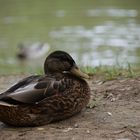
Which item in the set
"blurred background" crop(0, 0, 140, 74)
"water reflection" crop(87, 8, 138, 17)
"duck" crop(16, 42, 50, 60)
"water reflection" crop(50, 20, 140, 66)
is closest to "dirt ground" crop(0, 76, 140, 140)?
"blurred background" crop(0, 0, 140, 74)

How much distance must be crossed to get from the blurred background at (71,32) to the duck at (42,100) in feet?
26.3

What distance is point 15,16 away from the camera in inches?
976

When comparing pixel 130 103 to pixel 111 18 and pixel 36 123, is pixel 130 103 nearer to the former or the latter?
pixel 36 123

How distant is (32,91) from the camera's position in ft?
17.6

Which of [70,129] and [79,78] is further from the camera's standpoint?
[79,78]

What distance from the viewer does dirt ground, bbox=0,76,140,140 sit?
5105 mm

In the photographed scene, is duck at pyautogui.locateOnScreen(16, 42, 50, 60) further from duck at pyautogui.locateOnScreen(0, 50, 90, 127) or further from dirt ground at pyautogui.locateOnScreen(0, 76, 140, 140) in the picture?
duck at pyautogui.locateOnScreen(0, 50, 90, 127)

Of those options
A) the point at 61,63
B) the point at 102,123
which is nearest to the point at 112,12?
the point at 61,63

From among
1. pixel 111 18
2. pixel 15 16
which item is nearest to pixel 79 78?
pixel 111 18

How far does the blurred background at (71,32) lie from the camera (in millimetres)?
16406

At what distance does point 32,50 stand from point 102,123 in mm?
15562

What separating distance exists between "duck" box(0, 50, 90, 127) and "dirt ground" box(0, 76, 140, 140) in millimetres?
93

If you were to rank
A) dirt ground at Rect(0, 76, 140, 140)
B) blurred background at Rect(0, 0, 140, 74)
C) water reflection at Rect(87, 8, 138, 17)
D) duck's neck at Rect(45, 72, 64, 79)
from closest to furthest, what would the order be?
1. dirt ground at Rect(0, 76, 140, 140)
2. duck's neck at Rect(45, 72, 64, 79)
3. blurred background at Rect(0, 0, 140, 74)
4. water reflection at Rect(87, 8, 138, 17)

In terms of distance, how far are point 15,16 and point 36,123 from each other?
1971cm
